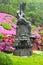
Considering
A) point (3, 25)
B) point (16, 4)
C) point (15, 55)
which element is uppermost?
point (16, 4)

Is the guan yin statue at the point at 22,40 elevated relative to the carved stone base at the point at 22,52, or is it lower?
elevated

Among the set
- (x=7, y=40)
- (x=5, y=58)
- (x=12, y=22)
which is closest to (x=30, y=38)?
(x=7, y=40)

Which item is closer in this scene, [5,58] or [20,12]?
[5,58]

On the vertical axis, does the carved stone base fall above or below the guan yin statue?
below

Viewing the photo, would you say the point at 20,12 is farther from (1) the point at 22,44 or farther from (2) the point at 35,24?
(2) the point at 35,24

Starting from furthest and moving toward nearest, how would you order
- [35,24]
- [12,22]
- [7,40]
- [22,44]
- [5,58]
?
1. [35,24]
2. [12,22]
3. [7,40]
4. [22,44]
5. [5,58]

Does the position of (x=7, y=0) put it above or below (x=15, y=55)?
above

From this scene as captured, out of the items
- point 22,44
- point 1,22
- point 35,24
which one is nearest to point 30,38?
point 22,44

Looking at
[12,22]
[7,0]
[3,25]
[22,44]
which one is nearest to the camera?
[22,44]

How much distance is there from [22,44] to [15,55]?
0.80 meters

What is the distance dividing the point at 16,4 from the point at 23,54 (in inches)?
1111

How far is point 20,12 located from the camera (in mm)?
18453

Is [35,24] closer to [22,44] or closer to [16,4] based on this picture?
[16,4]

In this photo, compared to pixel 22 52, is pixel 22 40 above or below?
above
